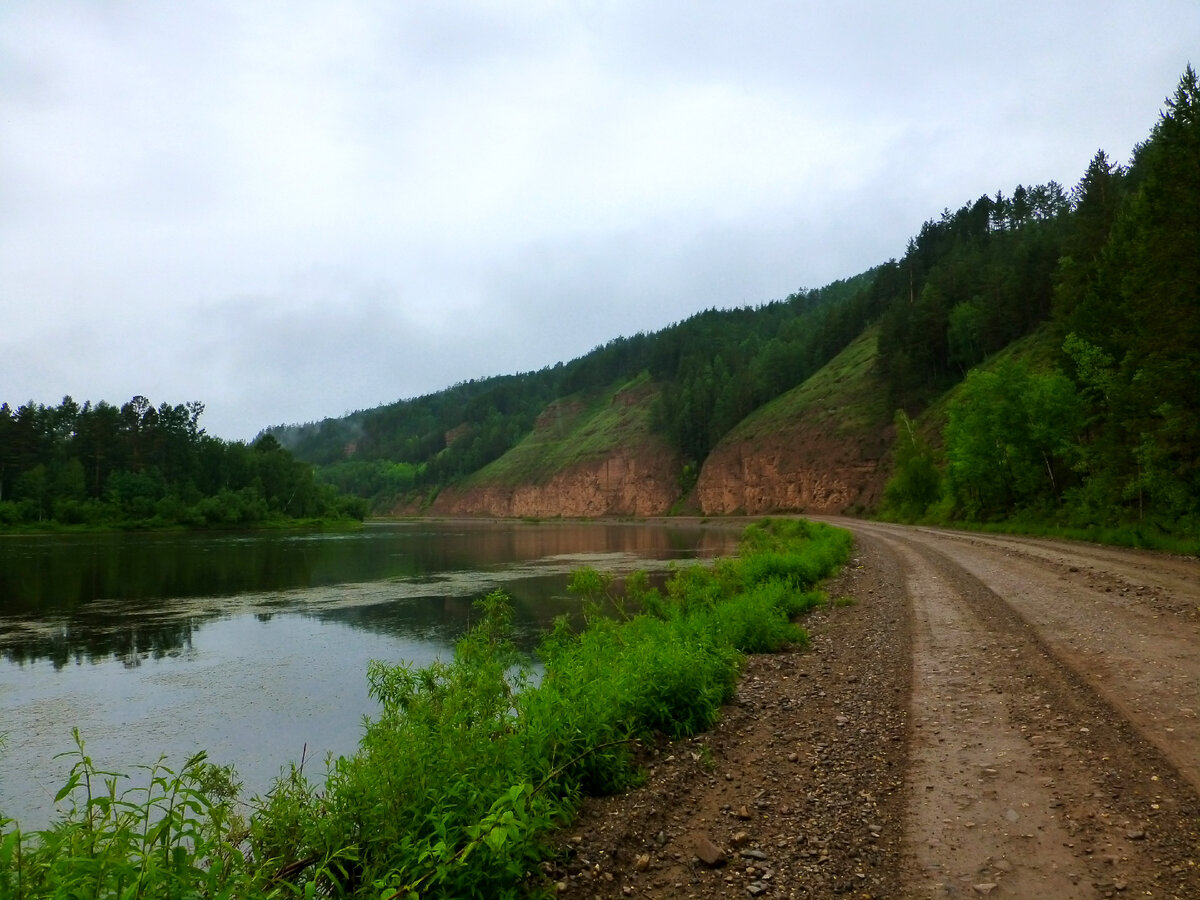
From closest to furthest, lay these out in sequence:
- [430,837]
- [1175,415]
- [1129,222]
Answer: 1. [430,837]
2. [1175,415]
3. [1129,222]

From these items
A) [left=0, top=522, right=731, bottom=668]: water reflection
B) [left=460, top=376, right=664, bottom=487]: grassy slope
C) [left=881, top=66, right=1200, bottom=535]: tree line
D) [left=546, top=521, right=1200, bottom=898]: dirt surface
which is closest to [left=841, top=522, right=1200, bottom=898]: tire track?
[left=546, top=521, right=1200, bottom=898]: dirt surface

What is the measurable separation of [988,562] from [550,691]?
67.1 feet

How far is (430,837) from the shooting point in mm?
5102

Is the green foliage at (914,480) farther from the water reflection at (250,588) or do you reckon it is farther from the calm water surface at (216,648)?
the calm water surface at (216,648)

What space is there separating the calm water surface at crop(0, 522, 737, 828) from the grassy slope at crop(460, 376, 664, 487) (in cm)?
10186

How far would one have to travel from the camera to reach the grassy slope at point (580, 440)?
486 feet

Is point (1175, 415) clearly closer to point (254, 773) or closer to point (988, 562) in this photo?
point (988, 562)

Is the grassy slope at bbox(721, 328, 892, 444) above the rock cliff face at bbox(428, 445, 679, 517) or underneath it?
above

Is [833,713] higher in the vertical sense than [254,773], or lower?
higher

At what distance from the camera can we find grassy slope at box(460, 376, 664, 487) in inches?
5827

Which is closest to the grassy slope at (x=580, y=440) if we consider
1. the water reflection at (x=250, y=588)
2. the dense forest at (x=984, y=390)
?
the dense forest at (x=984, y=390)

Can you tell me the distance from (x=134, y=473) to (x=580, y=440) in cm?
8680

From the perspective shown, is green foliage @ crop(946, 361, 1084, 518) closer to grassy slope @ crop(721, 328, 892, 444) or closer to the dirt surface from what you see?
the dirt surface

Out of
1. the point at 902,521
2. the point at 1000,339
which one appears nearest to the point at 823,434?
the point at 1000,339
